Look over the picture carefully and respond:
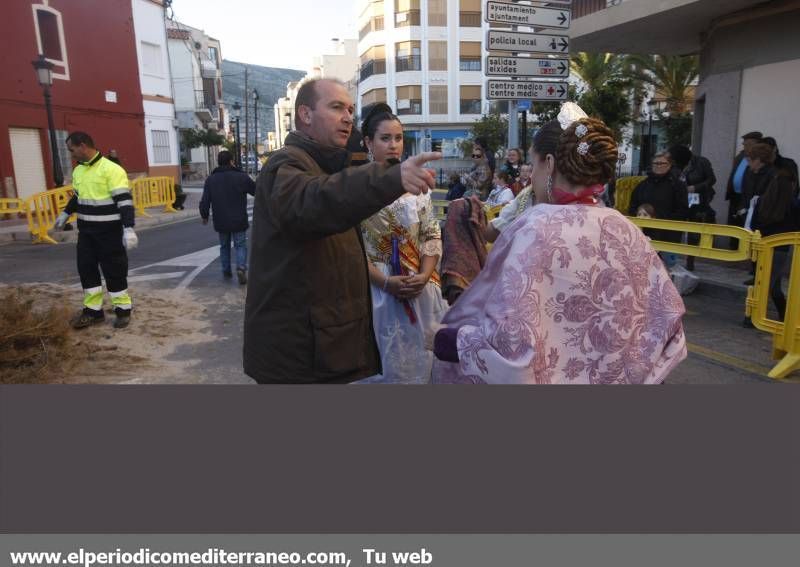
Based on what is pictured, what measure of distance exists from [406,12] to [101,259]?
42.3 m

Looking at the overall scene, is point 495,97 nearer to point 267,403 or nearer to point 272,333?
point 272,333

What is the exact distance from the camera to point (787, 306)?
4.27 meters

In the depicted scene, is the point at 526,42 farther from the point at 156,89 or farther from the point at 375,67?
the point at 375,67

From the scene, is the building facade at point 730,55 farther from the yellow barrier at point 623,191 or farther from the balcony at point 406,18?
the balcony at point 406,18

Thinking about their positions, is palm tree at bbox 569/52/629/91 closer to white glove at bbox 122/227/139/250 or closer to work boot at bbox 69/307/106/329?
white glove at bbox 122/227/139/250

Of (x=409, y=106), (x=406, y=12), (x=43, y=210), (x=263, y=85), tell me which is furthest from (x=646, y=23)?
(x=263, y=85)

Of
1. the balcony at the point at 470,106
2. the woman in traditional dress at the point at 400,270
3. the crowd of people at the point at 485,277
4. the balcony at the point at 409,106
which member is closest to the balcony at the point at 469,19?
the balcony at the point at 470,106

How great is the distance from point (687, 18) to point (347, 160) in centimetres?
972

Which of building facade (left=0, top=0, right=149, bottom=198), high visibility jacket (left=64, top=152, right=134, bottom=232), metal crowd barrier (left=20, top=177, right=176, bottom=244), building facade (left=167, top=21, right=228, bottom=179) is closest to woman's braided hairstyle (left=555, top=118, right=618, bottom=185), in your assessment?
high visibility jacket (left=64, top=152, right=134, bottom=232)

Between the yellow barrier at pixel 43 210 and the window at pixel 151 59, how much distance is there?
14.1 meters

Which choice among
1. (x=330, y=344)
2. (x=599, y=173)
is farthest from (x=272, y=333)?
(x=599, y=173)

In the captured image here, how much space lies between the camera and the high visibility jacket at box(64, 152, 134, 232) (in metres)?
5.56

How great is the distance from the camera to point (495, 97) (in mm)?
7406

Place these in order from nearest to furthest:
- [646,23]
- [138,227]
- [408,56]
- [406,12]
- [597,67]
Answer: [646,23] → [138,227] → [597,67] → [406,12] → [408,56]
